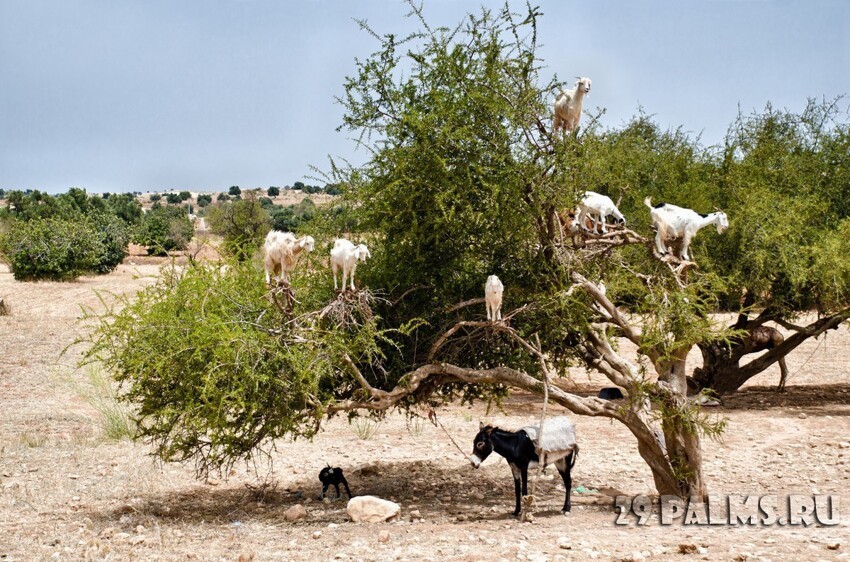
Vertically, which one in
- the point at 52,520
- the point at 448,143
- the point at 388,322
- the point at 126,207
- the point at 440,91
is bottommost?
the point at 52,520

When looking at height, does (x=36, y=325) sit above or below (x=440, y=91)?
below

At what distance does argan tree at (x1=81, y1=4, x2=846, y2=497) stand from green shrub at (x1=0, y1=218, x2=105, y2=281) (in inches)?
1120

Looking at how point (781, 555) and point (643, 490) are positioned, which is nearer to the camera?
point (781, 555)

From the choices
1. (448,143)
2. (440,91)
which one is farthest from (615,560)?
(440,91)

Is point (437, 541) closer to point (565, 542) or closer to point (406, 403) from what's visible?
point (565, 542)

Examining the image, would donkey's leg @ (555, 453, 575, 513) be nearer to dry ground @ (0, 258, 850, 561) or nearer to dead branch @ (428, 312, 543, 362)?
dry ground @ (0, 258, 850, 561)

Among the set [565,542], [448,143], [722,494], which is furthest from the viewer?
[722,494]

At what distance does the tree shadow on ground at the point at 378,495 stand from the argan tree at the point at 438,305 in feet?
2.79

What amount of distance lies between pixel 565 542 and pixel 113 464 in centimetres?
728

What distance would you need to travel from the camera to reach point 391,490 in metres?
10.8

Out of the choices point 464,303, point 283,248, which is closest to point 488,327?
point 464,303

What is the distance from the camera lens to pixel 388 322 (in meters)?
9.53

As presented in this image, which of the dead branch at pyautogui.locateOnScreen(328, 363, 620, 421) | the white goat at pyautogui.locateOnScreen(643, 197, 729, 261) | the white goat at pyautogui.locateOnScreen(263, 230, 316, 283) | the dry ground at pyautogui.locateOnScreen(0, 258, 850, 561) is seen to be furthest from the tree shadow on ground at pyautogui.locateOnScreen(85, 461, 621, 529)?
the white goat at pyautogui.locateOnScreen(643, 197, 729, 261)

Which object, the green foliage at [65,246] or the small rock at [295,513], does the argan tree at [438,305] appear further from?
the green foliage at [65,246]
